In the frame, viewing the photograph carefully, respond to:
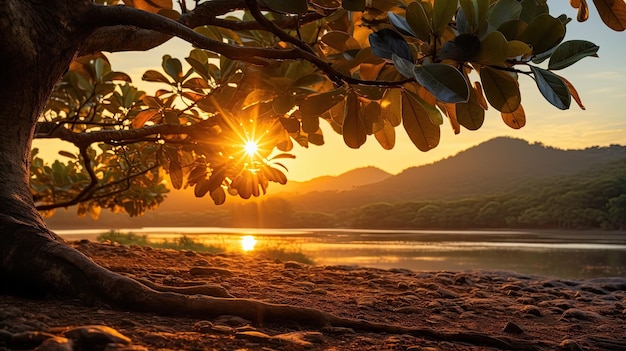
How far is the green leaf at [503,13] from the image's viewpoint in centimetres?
151

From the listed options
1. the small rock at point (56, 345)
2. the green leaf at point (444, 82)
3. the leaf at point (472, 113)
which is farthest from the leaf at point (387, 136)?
the small rock at point (56, 345)

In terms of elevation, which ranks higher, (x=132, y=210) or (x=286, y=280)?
(x=132, y=210)

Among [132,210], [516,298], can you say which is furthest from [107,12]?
[132,210]

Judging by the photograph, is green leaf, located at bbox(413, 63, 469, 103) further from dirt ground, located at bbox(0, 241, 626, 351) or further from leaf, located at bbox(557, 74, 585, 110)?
dirt ground, located at bbox(0, 241, 626, 351)

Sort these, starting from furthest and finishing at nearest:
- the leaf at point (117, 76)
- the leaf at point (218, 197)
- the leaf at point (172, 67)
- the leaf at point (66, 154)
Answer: the leaf at point (66, 154)
the leaf at point (218, 197)
the leaf at point (117, 76)
the leaf at point (172, 67)

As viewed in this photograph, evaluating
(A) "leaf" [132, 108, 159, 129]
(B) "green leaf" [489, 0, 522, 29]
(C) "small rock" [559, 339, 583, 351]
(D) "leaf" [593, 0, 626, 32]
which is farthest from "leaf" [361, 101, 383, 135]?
(A) "leaf" [132, 108, 159, 129]

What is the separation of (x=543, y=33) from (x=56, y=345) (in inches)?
56.5

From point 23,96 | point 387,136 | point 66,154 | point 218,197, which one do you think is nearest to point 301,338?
point 387,136

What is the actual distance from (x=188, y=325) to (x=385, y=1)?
1222 mm

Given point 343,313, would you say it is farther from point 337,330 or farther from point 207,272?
point 207,272

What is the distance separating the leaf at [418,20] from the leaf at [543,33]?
0.91 ft

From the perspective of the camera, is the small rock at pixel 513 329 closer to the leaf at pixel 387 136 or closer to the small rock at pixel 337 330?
the small rock at pixel 337 330

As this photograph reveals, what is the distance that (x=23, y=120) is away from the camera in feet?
6.71

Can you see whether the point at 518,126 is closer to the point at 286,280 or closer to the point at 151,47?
the point at 286,280
